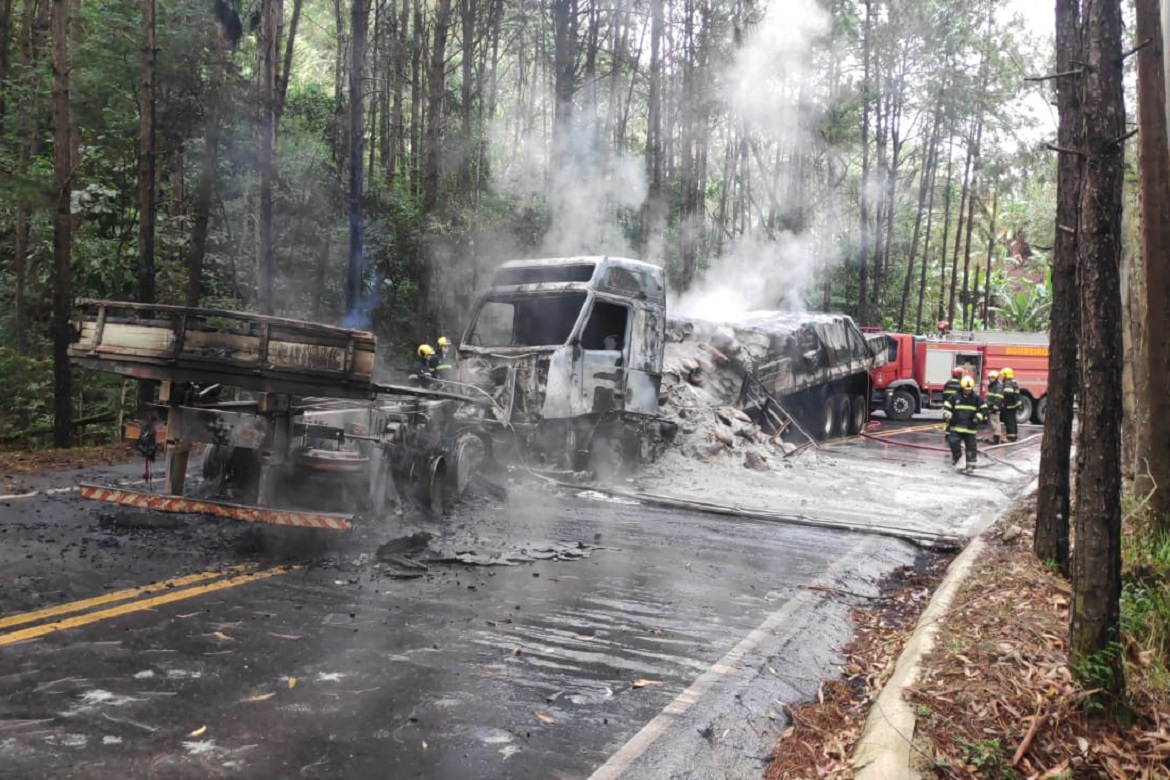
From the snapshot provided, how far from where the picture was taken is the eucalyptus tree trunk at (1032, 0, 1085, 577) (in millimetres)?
7148

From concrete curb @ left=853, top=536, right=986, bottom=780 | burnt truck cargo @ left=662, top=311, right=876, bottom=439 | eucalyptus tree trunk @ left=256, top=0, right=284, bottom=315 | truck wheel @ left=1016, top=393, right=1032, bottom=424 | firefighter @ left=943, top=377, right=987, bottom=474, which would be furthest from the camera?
truck wheel @ left=1016, top=393, right=1032, bottom=424

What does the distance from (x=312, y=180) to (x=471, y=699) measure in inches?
698

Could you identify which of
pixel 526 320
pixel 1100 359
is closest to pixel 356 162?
pixel 526 320

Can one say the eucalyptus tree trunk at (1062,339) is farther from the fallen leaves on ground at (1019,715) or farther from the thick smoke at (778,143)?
the thick smoke at (778,143)

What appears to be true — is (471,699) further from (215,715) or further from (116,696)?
(116,696)

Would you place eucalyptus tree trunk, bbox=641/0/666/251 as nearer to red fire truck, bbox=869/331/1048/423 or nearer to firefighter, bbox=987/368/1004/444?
red fire truck, bbox=869/331/1048/423

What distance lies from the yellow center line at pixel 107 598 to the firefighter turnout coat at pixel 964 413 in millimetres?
12737

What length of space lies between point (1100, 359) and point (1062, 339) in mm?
3160

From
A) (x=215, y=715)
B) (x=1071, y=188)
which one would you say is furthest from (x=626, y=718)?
(x=1071, y=188)

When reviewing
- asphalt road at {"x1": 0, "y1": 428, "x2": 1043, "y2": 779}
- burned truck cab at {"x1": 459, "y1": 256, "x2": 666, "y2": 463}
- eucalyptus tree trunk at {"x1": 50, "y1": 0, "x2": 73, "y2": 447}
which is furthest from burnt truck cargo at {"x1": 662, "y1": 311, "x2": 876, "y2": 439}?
eucalyptus tree trunk at {"x1": 50, "y1": 0, "x2": 73, "y2": 447}

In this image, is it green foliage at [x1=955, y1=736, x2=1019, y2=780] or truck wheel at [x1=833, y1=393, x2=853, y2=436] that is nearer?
green foliage at [x1=955, y1=736, x2=1019, y2=780]

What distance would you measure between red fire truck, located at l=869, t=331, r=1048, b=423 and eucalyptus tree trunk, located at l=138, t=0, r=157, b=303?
20747mm

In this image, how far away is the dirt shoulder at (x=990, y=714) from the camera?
411 centimetres

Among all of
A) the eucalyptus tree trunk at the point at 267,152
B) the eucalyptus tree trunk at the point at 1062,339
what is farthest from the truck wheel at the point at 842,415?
the eucalyptus tree trunk at the point at 1062,339
